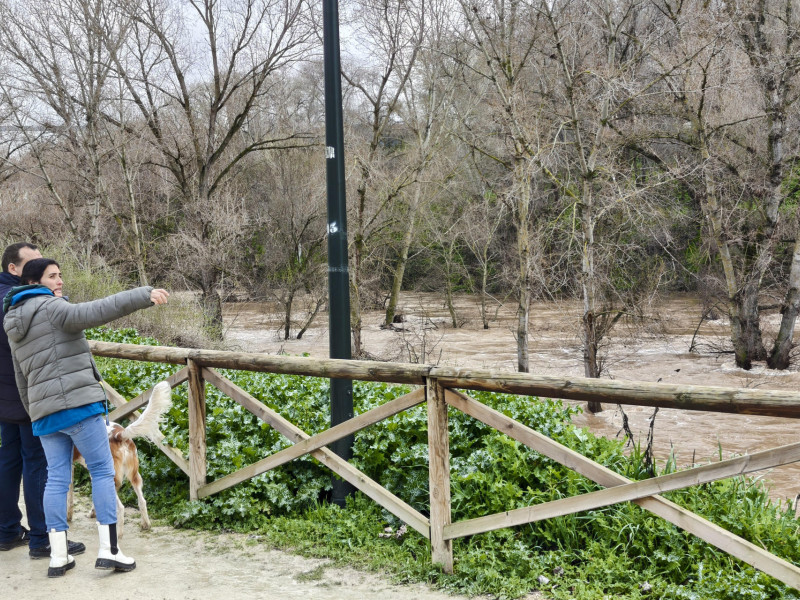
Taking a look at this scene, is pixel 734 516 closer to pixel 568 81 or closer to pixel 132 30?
pixel 568 81

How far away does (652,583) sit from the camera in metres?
4.08

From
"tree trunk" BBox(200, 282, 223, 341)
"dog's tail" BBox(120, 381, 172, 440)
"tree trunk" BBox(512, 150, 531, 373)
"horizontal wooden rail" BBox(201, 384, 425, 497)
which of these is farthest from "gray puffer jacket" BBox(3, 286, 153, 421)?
"tree trunk" BBox(200, 282, 223, 341)

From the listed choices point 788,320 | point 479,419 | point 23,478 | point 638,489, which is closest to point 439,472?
point 479,419

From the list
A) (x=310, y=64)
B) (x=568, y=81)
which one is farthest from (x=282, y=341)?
(x=568, y=81)

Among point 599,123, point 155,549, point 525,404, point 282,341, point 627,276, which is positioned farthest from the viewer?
point 282,341

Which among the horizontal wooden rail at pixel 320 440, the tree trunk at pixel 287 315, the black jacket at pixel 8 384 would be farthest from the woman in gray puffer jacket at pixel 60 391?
the tree trunk at pixel 287 315

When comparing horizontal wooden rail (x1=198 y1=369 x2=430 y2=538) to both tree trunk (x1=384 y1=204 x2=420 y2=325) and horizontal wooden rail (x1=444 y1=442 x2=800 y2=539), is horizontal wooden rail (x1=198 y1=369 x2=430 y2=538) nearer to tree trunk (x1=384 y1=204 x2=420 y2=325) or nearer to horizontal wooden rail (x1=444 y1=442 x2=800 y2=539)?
horizontal wooden rail (x1=444 y1=442 x2=800 y2=539)

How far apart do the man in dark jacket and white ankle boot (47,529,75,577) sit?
0.29 metres

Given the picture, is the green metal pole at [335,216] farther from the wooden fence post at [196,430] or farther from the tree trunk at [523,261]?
the tree trunk at [523,261]

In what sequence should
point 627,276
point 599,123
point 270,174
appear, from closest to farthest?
point 599,123
point 627,276
point 270,174

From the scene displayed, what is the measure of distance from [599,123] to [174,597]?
15.2 metres

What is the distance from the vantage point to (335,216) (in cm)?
564

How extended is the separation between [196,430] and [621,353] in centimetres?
1967

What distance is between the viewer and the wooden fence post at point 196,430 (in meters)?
5.53
